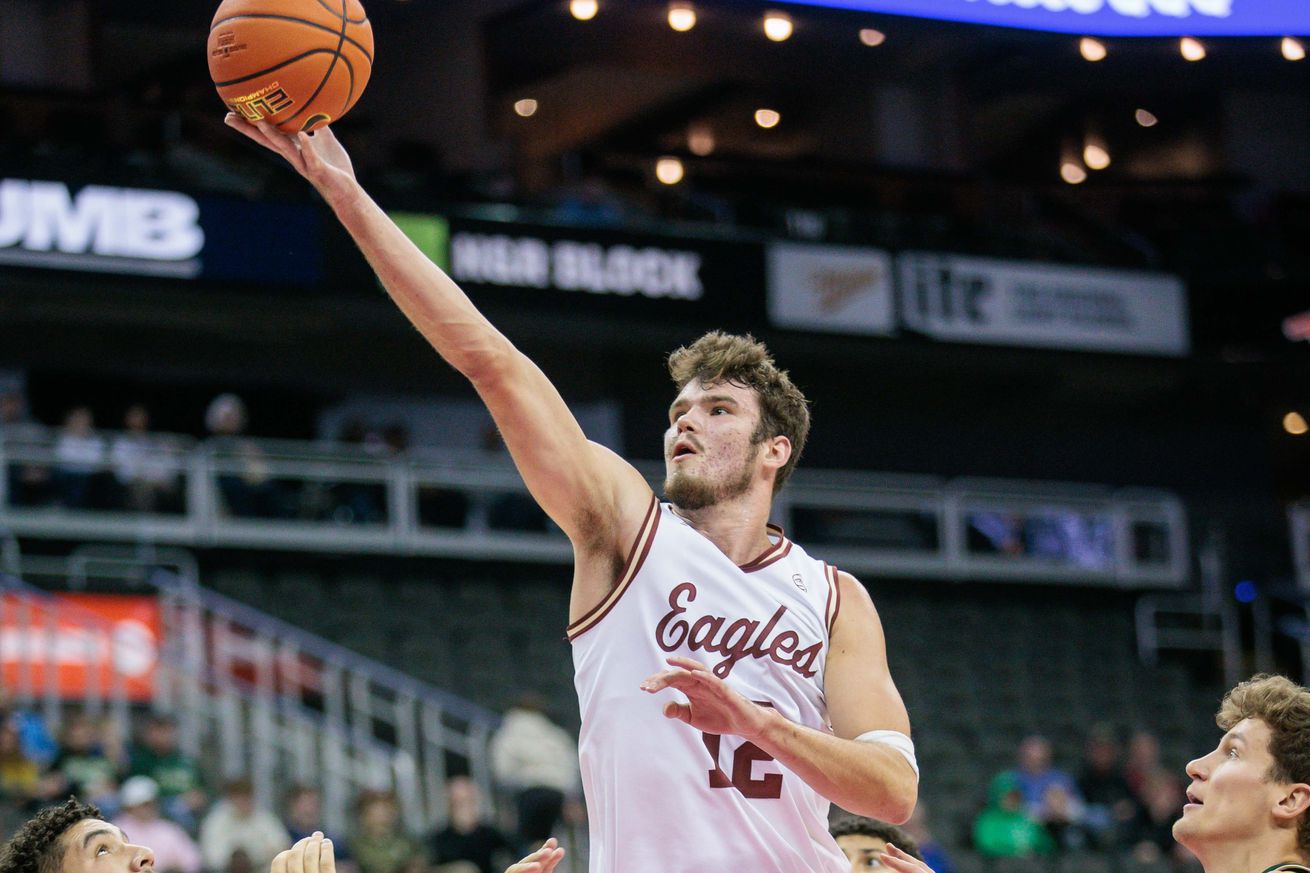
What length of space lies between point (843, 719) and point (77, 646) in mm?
10729

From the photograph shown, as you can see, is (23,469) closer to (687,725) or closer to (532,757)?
(532,757)

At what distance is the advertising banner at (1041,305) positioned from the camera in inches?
775

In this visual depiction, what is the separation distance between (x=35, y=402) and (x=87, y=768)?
369 inches

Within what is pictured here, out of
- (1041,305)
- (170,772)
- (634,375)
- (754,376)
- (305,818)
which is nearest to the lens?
(754,376)

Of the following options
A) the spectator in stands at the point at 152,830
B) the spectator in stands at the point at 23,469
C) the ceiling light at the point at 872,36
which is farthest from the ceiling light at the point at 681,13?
the spectator in stands at the point at 152,830

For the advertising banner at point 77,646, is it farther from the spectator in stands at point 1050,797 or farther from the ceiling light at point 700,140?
the ceiling light at point 700,140

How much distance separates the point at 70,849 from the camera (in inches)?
170

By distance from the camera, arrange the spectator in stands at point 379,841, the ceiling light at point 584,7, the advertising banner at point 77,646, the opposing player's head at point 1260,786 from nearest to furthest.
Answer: the opposing player's head at point 1260,786
the spectator in stands at point 379,841
the advertising banner at point 77,646
the ceiling light at point 584,7

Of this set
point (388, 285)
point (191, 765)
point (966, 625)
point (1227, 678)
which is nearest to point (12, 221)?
point (191, 765)

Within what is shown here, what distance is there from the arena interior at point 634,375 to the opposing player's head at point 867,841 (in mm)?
5708

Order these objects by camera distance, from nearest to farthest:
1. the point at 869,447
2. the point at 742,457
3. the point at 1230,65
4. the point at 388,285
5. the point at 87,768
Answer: the point at 388,285
the point at 742,457
the point at 87,768
the point at 1230,65
the point at 869,447

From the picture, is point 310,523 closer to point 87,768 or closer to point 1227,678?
point 87,768

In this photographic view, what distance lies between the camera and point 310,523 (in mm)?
16906

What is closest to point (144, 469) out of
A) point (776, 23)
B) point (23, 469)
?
point (23, 469)
